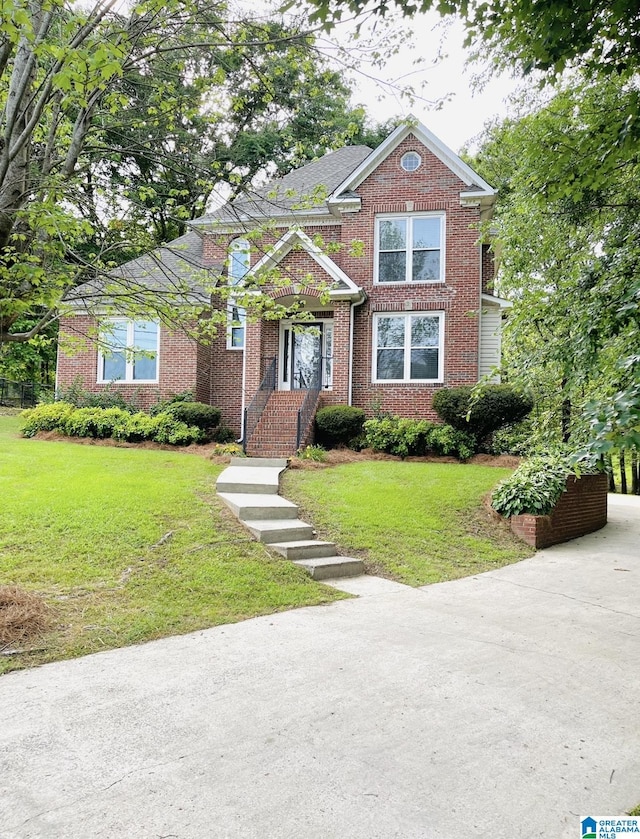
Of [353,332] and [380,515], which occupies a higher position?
[353,332]

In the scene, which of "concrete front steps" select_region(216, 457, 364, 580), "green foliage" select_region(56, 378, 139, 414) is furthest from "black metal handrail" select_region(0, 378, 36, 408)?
"concrete front steps" select_region(216, 457, 364, 580)

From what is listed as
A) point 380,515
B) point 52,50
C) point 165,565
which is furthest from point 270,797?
point 380,515

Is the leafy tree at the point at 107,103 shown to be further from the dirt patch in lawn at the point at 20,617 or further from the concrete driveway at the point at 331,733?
the concrete driveway at the point at 331,733

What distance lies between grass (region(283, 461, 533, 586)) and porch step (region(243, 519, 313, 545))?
0.39m

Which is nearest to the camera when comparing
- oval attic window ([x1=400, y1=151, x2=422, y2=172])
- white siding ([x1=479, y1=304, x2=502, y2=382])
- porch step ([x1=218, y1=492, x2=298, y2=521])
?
porch step ([x1=218, y1=492, x2=298, y2=521])

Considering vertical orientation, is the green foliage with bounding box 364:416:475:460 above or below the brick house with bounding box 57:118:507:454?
below

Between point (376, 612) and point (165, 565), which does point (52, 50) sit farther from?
point (376, 612)

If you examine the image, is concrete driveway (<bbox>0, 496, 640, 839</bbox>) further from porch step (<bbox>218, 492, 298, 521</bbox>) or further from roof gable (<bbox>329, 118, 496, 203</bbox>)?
roof gable (<bbox>329, 118, 496, 203</bbox>)

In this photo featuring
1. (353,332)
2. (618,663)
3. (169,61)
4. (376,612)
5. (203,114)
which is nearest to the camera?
(618,663)

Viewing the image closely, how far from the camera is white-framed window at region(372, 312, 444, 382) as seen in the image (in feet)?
49.4

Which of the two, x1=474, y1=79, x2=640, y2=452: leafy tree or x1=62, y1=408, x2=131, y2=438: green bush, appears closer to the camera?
x1=474, y1=79, x2=640, y2=452: leafy tree

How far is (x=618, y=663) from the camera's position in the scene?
14.3 feet

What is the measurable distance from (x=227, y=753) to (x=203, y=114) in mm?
6500

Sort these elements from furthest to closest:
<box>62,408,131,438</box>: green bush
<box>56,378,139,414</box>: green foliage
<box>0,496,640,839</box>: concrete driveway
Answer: <box>56,378,139,414</box>: green foliage < <box>62,408,131,438</box>: green bush < <box>0,496,640,839</box>: concrete driveway
